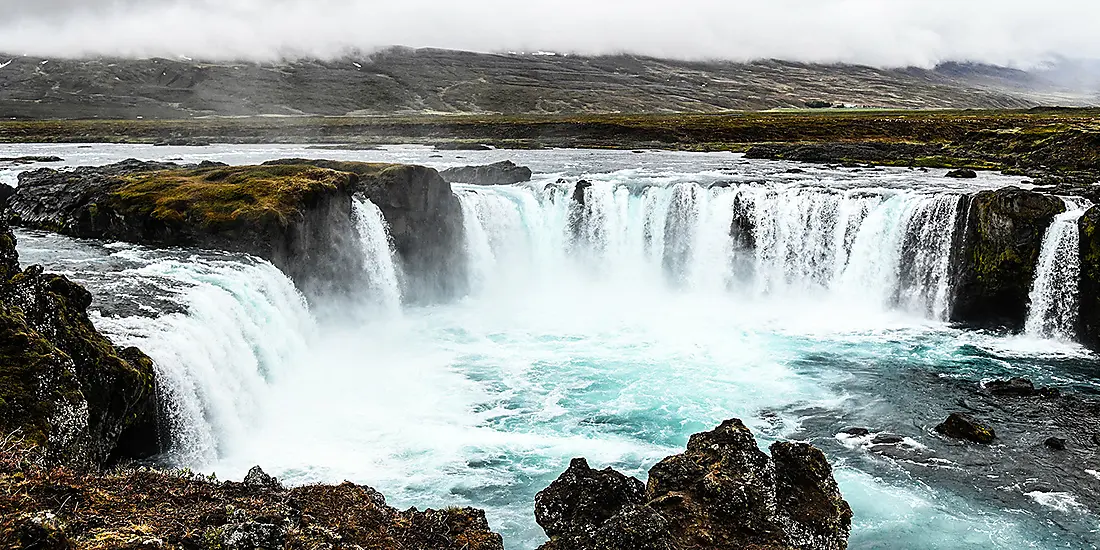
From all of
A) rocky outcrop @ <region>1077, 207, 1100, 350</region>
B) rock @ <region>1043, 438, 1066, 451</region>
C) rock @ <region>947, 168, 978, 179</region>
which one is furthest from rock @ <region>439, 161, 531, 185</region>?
rock @ <region>1043, 438, 1066, 451</region>

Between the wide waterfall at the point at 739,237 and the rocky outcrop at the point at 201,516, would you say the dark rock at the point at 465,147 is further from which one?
the rocky outcrop at the point at 201,516

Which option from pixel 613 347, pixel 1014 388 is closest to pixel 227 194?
pixel 613 347

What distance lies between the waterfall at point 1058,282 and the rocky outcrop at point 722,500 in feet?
80.8

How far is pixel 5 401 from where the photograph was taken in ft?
44.0

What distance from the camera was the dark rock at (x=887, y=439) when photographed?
22281mm

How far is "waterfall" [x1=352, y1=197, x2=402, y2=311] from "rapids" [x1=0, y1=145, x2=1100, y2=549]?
0.38 ft

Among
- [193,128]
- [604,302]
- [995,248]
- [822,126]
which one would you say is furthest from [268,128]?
[995,248]

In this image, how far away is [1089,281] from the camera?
1253 inches

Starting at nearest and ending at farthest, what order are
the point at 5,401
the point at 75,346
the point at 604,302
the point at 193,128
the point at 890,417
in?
the point at 5,401, the point at 75,346, the point at 890,417, the point at 604,302, the point at 193,128

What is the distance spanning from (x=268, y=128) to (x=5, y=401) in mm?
121845

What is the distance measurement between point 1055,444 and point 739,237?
21498 millimetres

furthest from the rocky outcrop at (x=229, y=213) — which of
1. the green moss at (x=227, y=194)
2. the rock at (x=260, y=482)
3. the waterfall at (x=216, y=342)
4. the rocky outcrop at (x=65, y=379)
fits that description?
the rock at (x=260, y=482)

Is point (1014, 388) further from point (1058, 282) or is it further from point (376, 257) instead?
point (376, 257)

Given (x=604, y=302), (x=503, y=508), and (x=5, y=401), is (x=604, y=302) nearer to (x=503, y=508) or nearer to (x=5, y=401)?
(x=503, y=508)
